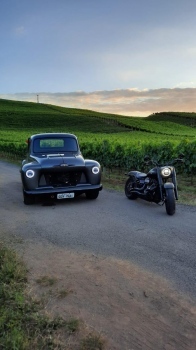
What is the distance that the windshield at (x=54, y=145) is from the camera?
10.4 meters

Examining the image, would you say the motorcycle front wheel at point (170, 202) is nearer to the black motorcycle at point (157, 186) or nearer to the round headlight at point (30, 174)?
the black motorcycle at point (157, 186)

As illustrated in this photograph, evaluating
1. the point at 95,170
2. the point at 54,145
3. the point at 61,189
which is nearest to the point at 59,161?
the point at 61,189

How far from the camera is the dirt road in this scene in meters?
3.56

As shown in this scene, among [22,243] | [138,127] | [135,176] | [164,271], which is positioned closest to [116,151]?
[135,176]

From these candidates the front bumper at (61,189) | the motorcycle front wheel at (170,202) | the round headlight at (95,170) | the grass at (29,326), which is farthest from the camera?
the round headlight at (95,170)

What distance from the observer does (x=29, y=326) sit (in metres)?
3.47


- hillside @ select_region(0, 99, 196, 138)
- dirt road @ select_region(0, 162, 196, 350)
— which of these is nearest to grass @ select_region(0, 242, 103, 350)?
dirt road @ select_region(0, 162, 196, 350)

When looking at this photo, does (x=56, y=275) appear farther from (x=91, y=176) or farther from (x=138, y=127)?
(x=138, y=127)

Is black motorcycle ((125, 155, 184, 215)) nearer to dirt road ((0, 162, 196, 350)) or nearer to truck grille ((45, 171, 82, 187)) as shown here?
dirt road ((0, 162, 196, 350))

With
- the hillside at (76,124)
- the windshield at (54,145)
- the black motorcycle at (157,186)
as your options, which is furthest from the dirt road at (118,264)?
the hillside at (76,124)

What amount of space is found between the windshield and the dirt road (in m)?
2.13

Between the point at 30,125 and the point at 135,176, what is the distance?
6732 centimetres

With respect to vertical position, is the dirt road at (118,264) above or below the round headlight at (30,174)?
below

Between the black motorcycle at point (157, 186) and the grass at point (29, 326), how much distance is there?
434cm
